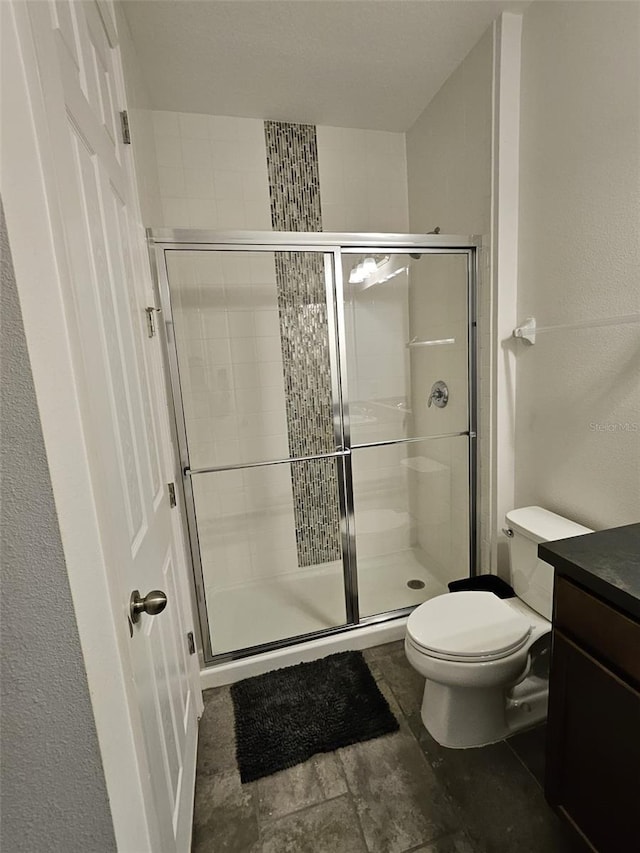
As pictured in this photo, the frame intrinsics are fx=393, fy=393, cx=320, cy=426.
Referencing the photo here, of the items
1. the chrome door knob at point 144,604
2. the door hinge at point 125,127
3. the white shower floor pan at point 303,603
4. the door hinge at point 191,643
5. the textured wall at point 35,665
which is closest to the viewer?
the textured wall at point 35,665

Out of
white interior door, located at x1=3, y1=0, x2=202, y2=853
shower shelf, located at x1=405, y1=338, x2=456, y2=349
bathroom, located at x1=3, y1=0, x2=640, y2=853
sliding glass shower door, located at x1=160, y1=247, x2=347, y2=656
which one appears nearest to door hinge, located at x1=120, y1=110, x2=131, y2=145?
white interior door, located at x1=3, y1=0, x2=202, y2=853

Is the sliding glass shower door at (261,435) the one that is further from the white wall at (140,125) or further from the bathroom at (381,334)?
the white wall at (140,125)

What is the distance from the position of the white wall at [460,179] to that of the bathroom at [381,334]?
0.6 inches

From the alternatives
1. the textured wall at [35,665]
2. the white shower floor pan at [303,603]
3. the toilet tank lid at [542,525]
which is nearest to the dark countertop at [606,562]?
the toilet tank lid at [542,525]

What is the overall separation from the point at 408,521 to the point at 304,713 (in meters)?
1.23

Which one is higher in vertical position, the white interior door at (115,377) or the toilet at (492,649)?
the white interior door at (115,377)

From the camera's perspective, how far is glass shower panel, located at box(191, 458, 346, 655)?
216cm

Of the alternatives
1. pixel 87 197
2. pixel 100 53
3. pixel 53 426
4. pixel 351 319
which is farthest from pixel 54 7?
pixel 351 319

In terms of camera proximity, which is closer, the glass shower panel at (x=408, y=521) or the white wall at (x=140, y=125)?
the white wall at (x=140, y=125)

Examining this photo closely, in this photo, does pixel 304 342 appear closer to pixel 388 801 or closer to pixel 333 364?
pixel 333 364

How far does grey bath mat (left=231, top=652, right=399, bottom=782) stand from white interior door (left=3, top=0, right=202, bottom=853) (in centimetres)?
25

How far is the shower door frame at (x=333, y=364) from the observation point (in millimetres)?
1527

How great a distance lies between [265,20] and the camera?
146 centimetres

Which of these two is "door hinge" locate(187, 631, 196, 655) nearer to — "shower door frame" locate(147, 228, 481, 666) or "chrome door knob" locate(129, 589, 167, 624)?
"shower door frame" locate(147, 228, 481, 666)
